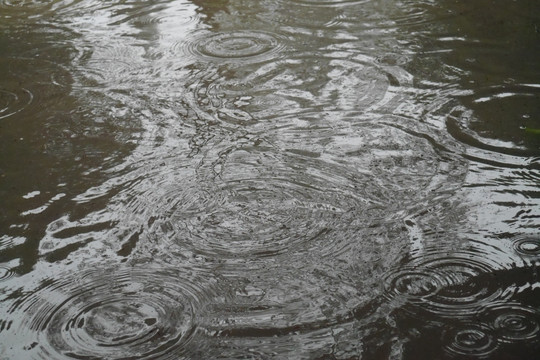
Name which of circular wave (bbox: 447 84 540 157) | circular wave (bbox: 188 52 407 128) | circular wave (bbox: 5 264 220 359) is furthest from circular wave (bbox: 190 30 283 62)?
circular wave (bbox: 5 264 220 359)

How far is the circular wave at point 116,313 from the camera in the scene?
2.16 m

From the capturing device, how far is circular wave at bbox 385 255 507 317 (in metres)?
2.24

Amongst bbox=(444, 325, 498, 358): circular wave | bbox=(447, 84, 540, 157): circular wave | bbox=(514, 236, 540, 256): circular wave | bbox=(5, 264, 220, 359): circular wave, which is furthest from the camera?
bbox=(447, 84, 540, 157): circular wave

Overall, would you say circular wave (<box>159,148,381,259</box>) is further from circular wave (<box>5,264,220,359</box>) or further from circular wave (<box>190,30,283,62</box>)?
circular wave (<box>190,30,283,62</box>)

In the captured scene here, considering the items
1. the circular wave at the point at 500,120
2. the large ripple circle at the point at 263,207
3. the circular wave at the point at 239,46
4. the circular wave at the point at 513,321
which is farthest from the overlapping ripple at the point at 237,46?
the circular wave at the point at 513,321

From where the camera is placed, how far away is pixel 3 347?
7.20 feet

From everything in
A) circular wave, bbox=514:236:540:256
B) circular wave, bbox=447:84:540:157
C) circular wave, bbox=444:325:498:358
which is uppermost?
circular wave, bbox=447:84:540:157

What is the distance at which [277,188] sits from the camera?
2922 millimetres

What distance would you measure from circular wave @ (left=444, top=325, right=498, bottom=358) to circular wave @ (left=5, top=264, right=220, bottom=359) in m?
0.82

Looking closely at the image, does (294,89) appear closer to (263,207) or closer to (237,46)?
(237,46)

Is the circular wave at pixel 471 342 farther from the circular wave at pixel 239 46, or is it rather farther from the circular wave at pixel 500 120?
the circular wave at pixel 239 46

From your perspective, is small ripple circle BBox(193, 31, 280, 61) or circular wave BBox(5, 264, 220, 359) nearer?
circular wave BBox(5, 264, 220, 359)

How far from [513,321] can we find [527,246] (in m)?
0.43

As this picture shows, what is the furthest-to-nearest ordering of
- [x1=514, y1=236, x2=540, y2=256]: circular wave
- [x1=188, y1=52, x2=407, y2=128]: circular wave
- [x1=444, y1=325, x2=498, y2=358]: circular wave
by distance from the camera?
[x1=188, y1=52, x2=407, y2=128]: circular wave → [x1=514, y1=236, x2=540, y2=256]: circular wave → [x1=444, y1=325, x2=498, y2=358]: circular wave
